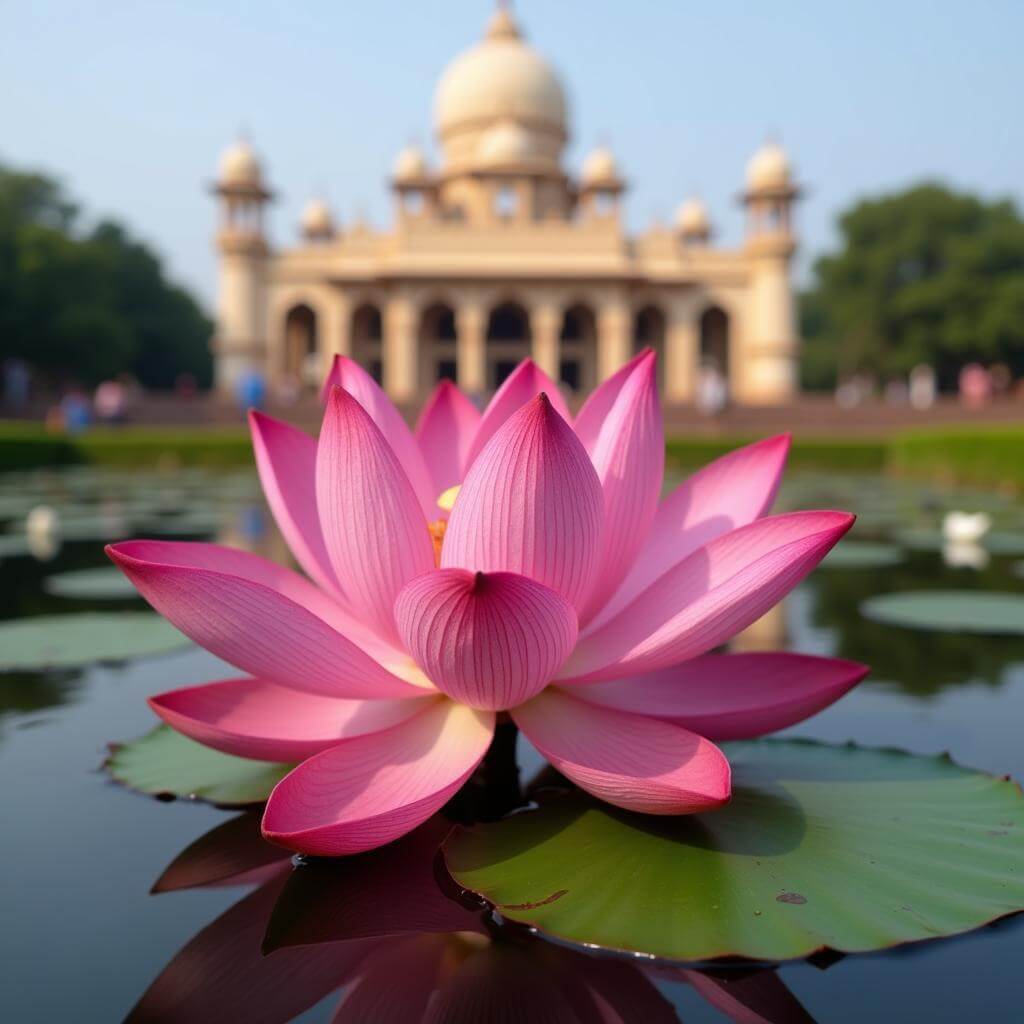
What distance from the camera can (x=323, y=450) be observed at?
0.76 meters

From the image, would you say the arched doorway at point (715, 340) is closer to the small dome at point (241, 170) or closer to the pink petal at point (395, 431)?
the small dome at point (241, 170)

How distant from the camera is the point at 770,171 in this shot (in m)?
22.1

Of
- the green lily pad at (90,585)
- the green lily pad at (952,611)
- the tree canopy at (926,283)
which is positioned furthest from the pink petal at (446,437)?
the tree canopy at (926,283)

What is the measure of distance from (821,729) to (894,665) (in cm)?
38

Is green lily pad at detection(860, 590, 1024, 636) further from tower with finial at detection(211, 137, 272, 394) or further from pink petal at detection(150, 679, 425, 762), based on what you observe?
tower with finial at detection(211, 137, 272, 394)

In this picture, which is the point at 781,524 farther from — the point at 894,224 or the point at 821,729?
the point at 894,224

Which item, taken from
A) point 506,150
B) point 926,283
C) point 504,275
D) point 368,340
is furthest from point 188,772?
point 926,283

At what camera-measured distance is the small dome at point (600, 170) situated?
23812 mm

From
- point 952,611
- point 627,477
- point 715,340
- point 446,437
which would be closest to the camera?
point 627,477

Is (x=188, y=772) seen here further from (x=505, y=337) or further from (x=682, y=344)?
(x=505, y=337)

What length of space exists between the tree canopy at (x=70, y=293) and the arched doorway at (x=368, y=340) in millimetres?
6149

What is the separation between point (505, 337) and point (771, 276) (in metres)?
6.82

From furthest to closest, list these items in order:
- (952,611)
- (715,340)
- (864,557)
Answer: (715,340) → (864,557) → (952,611)

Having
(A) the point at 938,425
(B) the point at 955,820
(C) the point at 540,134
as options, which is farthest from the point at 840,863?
(C) the point at 540,134
